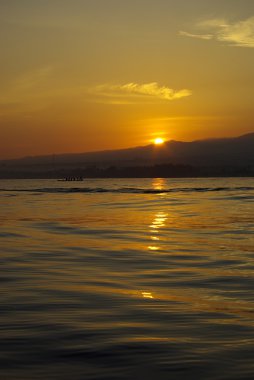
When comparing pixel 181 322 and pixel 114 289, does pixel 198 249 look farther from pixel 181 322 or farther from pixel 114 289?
pixel 181 322

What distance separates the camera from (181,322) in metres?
10.3

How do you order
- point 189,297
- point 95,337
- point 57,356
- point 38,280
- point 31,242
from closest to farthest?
point 57,356 < point 95,337 < point 189,297 < point 38,280 < point 31,242

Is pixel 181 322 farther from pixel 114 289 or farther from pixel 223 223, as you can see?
pixel 223 223

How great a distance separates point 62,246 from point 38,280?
339 inches

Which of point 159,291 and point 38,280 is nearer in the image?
point 159,291

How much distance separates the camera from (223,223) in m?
35.5

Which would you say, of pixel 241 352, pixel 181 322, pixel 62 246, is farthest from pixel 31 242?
pixel 241 352

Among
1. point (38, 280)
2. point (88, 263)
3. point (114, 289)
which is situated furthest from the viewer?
point (88, 263)

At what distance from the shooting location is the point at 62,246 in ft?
76.9

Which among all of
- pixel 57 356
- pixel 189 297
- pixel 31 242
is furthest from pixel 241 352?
pixel 31 242

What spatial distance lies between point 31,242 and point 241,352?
58.0 feet

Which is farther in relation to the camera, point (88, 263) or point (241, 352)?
point (88, 263)

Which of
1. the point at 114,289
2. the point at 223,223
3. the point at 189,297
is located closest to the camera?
the point at 189,297

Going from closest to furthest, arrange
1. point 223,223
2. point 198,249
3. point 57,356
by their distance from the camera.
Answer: point 57,356, point 198,249, point 223,223
